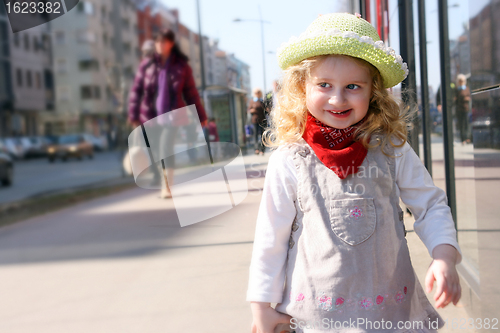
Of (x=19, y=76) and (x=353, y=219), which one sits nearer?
(x=353, y=219)

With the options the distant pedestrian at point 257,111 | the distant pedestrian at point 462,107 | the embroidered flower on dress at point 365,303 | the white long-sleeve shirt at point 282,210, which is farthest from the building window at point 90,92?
the distant pedestrian at point 462,107

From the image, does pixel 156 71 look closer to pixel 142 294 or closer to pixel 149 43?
pixel 149 43

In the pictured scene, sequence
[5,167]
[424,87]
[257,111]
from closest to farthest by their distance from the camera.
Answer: [5,167] < [257,111] < [424,87]

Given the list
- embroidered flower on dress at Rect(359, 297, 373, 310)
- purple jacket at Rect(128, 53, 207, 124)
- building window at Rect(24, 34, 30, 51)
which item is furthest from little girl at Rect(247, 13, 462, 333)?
building window at Rect(24, 34, 30, 51)

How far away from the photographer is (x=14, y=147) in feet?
4.60

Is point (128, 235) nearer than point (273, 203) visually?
No

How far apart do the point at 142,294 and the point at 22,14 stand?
1161 mm

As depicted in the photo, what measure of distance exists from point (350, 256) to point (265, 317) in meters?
0.23

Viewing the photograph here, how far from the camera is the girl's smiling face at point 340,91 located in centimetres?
97

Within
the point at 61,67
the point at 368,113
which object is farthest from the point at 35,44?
the point at 368,113

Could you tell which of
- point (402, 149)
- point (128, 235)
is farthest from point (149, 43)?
point (128, 235)

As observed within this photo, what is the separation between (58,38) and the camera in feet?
4.67

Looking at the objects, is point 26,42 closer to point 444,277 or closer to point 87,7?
point 87,7

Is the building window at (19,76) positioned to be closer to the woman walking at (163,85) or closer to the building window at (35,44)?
the building window at (35,44)
